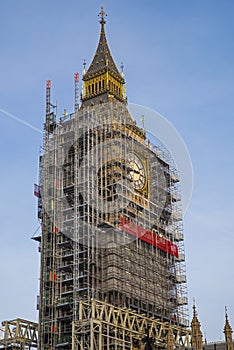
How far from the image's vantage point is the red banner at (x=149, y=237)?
11688 centimetres

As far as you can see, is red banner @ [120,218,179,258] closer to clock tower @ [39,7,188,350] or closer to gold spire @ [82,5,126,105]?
clock tower @ [39,7,188,350]

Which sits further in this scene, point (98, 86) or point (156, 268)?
point (98, 86)

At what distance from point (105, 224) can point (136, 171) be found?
50.5 feet

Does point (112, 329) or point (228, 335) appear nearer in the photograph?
point (228, 335)

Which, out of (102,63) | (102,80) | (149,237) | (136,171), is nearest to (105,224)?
(149,237)

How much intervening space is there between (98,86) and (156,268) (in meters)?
37.0

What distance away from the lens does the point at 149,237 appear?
4818 inches

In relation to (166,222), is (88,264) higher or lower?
lower

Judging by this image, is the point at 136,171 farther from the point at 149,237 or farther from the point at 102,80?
the point at 102,80

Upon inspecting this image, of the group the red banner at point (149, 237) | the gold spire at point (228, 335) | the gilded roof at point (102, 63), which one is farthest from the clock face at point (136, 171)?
the gold spire at point (228, 335)

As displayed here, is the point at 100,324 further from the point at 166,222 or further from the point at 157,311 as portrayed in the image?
the point at 166,222

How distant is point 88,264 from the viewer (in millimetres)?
108750

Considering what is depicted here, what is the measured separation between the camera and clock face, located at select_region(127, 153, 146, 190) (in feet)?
406

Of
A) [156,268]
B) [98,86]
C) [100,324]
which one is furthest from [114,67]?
[100,324]
